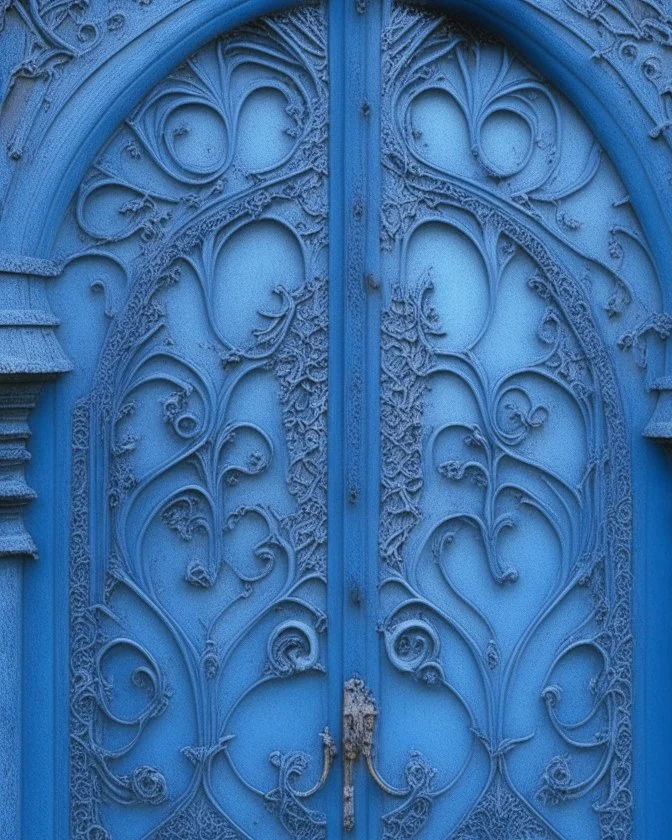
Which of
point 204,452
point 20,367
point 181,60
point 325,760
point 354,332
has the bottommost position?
point 325,760

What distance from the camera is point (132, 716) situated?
97.9 inches

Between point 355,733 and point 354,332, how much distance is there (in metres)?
0.84

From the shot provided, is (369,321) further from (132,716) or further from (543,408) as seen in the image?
(132,716)

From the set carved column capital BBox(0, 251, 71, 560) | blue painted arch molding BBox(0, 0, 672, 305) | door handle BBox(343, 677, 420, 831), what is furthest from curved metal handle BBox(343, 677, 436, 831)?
blue painted arch molding BBox(0, 0, 672, 305)

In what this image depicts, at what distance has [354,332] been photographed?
250 centimetres

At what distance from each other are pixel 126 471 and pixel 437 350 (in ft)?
2.29

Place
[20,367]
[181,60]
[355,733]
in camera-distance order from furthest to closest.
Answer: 1. [355,733]
2. [181,60]
3. [20,367]

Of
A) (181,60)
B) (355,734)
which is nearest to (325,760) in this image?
(355,734)

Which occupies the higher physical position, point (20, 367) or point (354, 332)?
point (354, 332)

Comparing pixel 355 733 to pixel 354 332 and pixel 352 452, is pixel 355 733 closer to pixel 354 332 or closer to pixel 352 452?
pixel 352 452

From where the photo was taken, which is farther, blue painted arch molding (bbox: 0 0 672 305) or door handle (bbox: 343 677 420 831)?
door handle (bbox: 343 677 420 831)

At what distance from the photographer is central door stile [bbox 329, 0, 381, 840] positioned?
8.12ft

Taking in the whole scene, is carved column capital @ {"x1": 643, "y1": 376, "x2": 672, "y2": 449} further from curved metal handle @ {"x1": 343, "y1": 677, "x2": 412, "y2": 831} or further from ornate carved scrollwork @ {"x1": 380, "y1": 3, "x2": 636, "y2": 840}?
curved metal handle @ {"x1": 343, "y1": 677, "x2": 412, "y2": 831}

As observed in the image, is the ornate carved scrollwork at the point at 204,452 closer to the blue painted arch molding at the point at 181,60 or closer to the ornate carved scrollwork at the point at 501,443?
the blue painted arch molding at the point at 181,60
